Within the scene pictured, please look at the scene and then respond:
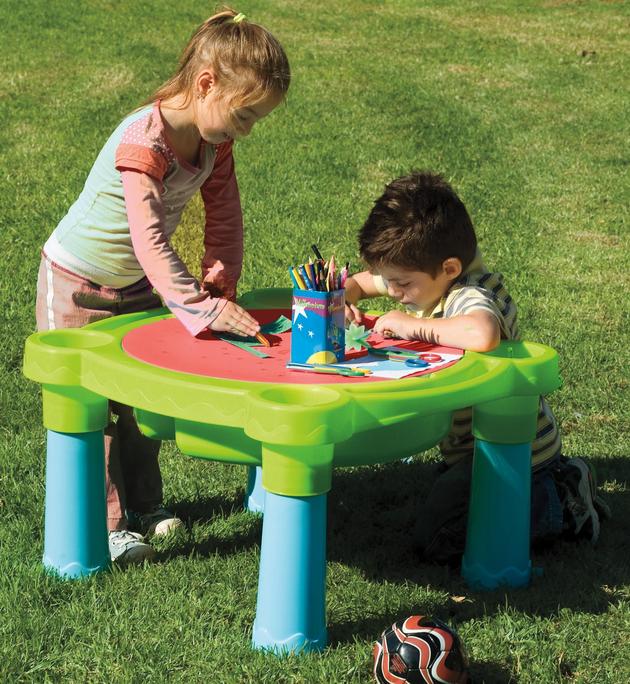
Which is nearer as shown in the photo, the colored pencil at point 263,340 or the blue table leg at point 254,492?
the colored pencil at point 263,340

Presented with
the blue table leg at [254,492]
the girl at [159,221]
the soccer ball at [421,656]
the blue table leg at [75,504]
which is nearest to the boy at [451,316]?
the girl at [159,221]

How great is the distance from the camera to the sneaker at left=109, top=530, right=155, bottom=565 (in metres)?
3.30

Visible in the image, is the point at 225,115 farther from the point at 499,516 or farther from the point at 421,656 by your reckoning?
the point at 421,656

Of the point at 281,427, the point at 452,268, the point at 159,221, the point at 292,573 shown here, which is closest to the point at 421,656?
the point at 292,573

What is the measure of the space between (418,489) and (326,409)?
1.55 metres

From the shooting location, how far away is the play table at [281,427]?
2590mm

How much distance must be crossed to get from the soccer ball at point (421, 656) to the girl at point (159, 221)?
1.01 m

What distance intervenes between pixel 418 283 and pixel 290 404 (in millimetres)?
911

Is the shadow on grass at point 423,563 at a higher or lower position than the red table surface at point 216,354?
lower

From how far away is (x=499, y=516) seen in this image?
3.12 metres

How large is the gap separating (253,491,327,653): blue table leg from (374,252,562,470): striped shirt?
2.58 feet

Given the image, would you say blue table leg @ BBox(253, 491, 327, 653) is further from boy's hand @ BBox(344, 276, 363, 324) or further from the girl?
boy's hand @ BBox(344, 276, 363, 324)

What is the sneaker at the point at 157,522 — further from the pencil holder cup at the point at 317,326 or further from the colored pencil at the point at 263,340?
the pencil holder cup at the point at 317,326

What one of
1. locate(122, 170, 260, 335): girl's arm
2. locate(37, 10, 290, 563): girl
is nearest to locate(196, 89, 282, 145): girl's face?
locate(37, 10, 290, 563): girl
